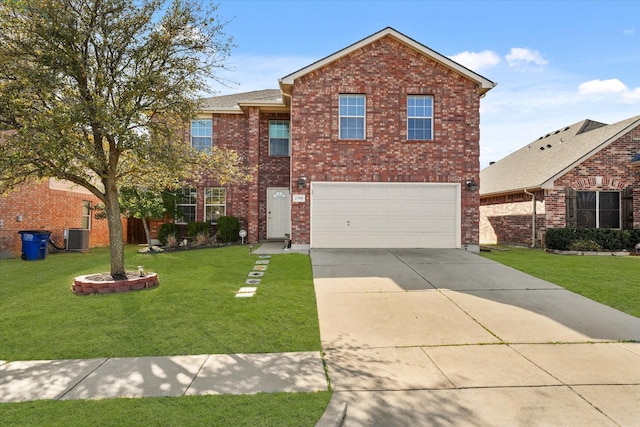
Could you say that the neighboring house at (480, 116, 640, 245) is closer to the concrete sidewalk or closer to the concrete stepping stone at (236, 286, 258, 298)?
the concrete stepping stone at (236, 286, 258, 298)

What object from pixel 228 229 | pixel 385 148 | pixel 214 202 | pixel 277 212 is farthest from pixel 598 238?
pixel 214 202

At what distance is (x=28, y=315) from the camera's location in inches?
269

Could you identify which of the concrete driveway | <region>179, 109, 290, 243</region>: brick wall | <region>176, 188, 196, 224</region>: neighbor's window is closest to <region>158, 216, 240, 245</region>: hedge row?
→ <region>179, 109, 290, 243</region>: brick wall

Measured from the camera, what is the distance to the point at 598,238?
47.5 ft

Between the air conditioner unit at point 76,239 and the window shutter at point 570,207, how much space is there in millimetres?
19336

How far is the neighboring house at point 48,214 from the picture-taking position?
544 inches

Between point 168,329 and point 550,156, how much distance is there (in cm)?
1837

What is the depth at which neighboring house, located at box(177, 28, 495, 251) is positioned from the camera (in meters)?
13.5

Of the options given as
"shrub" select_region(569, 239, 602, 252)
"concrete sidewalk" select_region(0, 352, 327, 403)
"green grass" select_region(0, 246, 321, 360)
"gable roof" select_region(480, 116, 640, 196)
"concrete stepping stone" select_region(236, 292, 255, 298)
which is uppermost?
"gable roof" select_region(480, 116, 640, 196)

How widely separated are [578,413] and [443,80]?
40.0ft

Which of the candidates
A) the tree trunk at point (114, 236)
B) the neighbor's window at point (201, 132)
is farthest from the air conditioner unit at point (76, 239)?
the tree trunk at point (114, 236)

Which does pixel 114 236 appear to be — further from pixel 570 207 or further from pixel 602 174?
pixel 602 174

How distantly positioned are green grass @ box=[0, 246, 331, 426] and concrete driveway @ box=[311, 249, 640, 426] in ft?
1.78

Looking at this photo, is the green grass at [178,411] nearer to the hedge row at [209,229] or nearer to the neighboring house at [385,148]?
the neighboring house at [385,148]
